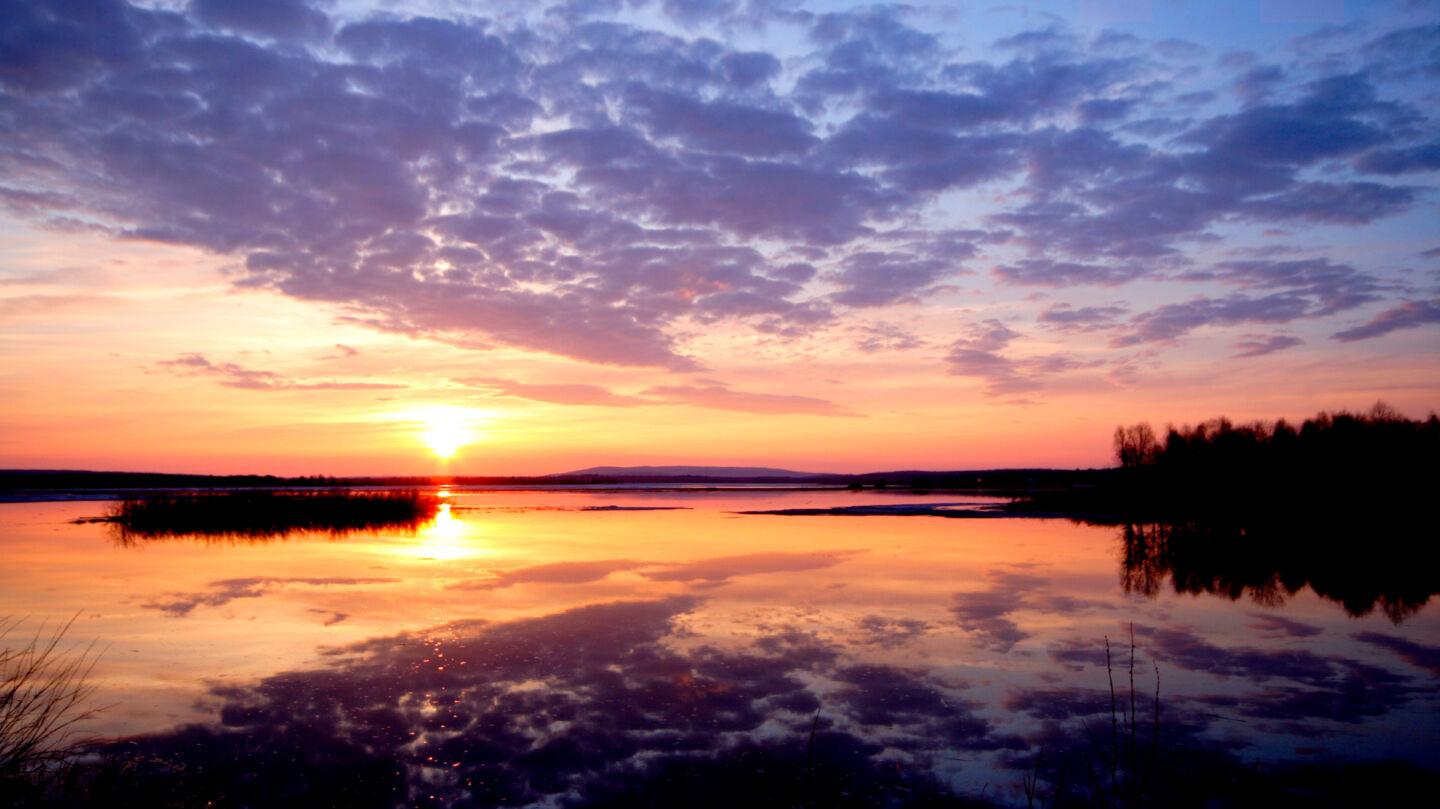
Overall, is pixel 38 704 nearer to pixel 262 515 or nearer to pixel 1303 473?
pixel 262 515

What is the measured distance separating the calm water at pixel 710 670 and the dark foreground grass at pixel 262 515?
1027cm

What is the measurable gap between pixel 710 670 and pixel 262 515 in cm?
3386

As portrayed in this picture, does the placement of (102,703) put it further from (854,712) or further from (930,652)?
(930,652)

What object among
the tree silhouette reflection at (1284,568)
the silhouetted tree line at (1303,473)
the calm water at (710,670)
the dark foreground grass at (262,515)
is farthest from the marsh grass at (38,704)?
the silhouetted tree line at (1303,473)

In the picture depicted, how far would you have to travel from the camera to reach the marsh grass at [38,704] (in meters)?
6.56

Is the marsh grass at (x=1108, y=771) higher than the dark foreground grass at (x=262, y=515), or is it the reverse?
the dark foreground grass at (x=262, y=515)

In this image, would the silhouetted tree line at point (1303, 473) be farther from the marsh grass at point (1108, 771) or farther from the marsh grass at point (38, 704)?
the marsh grass at point (38, 704)

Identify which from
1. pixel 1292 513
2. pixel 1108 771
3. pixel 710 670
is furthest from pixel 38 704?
pixel 1292 513

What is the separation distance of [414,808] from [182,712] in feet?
13.9

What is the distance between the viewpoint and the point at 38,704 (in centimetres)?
875

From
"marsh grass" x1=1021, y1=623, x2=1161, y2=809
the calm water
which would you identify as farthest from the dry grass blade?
"marsh grass" x1=1021, y1=623, x2=1161, y2=809

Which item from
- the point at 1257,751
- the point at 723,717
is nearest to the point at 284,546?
the point at 723,717

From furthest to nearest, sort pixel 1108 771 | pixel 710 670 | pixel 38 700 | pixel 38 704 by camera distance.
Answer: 1. pixel 710 670
2. pixel 38 700
3. pixel 38 704
4. pixel 1108 771

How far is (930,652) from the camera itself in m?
11.7
